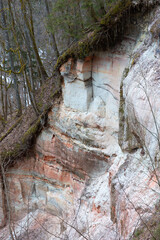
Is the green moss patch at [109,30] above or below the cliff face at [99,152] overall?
above

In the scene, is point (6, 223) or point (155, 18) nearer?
point (155, 18)

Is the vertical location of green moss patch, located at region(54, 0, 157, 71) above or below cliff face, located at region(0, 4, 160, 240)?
above

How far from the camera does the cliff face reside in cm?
464

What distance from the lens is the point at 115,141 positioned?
729cm

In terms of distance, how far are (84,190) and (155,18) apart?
584 cm

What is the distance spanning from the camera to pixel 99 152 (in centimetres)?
776

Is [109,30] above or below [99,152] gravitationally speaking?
above

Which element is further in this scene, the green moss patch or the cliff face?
the green moss patch

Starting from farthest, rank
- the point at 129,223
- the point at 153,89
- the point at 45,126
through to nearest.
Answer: the point at 45,126, the point at 153,89, the point at 129,223

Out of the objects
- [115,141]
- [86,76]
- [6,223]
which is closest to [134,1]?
[86,76]

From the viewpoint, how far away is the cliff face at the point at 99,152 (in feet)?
15.2

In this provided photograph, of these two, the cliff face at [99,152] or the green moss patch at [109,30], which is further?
the green moss patch at [109,30]

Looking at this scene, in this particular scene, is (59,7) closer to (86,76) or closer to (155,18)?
(86,76)

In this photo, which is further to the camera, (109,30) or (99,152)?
(99,152)
